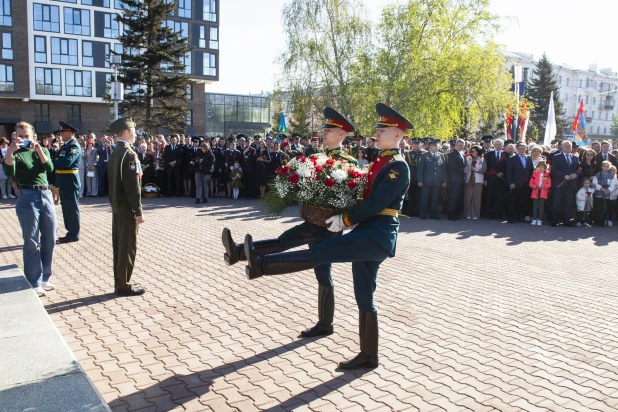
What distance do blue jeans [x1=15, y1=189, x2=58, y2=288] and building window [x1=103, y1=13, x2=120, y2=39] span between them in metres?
52.5

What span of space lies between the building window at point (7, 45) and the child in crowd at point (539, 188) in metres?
50.7

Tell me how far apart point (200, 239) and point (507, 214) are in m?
9.12

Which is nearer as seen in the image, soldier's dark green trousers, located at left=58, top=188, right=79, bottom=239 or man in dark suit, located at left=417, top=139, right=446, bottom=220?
soldier's dark green trousers, located at left=58, top=188, right=79, bottom=239

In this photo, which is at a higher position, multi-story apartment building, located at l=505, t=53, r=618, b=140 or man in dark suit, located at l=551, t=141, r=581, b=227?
multi-story apartment building, located at l=505, t=53, r=618, b=140

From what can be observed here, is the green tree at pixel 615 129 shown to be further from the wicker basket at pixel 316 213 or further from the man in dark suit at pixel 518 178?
the wicker basket at pixel 316 213

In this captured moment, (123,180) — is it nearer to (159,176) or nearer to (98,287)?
(98,287)

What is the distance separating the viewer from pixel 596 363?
4.93m

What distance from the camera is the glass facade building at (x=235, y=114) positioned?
65.8 m

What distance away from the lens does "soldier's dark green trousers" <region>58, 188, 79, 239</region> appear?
10.0 metres

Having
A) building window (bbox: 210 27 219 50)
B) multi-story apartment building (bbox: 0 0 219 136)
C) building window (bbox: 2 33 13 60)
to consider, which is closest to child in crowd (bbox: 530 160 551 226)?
multi-story apartment building (bbox: 0 0 219 136)

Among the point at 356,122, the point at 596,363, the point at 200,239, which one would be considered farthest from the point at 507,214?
the point at 356,122

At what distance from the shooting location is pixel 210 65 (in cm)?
6019

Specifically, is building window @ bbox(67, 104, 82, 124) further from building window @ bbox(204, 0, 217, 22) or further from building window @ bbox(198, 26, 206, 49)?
building window @ bbox(204, 0, 217, 22)

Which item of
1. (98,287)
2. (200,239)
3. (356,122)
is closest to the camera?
(98,287)
